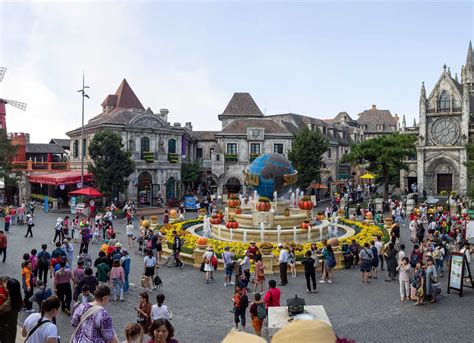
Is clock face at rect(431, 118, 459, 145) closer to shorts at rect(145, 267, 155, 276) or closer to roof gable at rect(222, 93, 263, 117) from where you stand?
roof gable at rect(222, 93, 263, 117)

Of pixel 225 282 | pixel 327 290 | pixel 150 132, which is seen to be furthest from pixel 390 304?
pixel 150 132

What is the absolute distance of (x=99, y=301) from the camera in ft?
25.2

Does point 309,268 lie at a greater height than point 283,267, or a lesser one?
greater

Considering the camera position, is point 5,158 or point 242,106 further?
point 242,106

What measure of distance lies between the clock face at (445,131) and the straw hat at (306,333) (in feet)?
186


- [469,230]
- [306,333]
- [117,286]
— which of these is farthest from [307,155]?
[306,333]

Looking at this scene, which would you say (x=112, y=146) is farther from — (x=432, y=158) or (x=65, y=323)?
(x=432, y=158)

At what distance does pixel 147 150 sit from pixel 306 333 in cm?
4350

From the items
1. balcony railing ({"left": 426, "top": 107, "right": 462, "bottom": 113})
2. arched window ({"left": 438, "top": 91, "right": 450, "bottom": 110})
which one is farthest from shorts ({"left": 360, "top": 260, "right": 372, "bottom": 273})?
arched window ({"left": 438, "top": 91, "right": 450, "bottom": 110})

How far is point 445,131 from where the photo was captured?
5453 centimetres

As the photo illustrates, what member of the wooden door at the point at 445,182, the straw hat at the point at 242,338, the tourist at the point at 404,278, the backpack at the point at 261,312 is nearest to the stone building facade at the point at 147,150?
the wooden door at the point at 445,182

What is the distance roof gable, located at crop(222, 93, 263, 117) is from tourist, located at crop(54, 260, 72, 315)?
153 feet

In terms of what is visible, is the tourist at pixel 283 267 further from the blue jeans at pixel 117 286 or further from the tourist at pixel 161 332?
the tourist at pixel 161 332

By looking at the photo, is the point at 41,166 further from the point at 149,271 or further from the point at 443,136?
the point at 443,136
